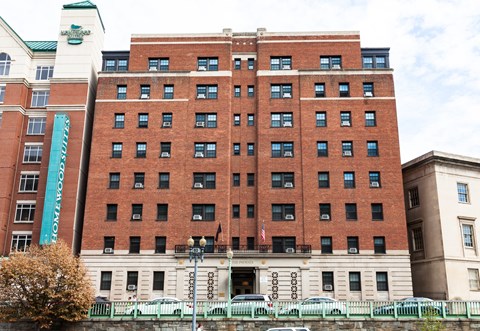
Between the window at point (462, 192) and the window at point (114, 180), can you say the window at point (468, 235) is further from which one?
the window at point (114, 180)

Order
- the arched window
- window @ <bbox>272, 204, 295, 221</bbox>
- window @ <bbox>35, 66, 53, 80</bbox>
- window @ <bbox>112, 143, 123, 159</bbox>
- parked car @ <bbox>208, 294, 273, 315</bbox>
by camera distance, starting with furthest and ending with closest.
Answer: window @ <bbox>35, 66, 53, 80</bbox> < the arched window < window @ <bbox>112, 143, 123, 159</bbox> < window @ <bbox>272, 204, 295, 221</bbox> < parked car @ <bbox>208, 294, 273, 315</bbox>

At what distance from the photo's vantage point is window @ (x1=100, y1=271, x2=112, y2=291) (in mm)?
48781

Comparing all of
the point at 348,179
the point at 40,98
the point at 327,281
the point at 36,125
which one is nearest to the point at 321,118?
the point at 348,179

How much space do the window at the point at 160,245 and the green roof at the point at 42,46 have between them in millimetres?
24628

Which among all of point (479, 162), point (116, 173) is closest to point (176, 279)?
point (116, 173)

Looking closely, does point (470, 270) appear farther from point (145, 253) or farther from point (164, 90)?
point (164, 90)

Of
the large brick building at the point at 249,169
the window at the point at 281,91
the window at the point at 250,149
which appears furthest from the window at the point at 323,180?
the window at the point at 281,91

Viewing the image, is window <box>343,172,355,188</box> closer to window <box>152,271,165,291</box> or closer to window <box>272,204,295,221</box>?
window <box>272,204,295,221</box>

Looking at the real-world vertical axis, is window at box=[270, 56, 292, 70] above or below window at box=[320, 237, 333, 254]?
above

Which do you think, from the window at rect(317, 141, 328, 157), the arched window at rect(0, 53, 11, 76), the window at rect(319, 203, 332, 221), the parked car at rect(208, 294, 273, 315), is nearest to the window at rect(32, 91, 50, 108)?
the arched window at rect(0, 53, 11, 76)

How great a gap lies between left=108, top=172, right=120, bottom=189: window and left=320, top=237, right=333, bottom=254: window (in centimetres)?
2117

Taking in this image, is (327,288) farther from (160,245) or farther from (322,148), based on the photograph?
(160,245)

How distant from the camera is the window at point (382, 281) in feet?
Result: 158

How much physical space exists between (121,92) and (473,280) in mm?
40308
